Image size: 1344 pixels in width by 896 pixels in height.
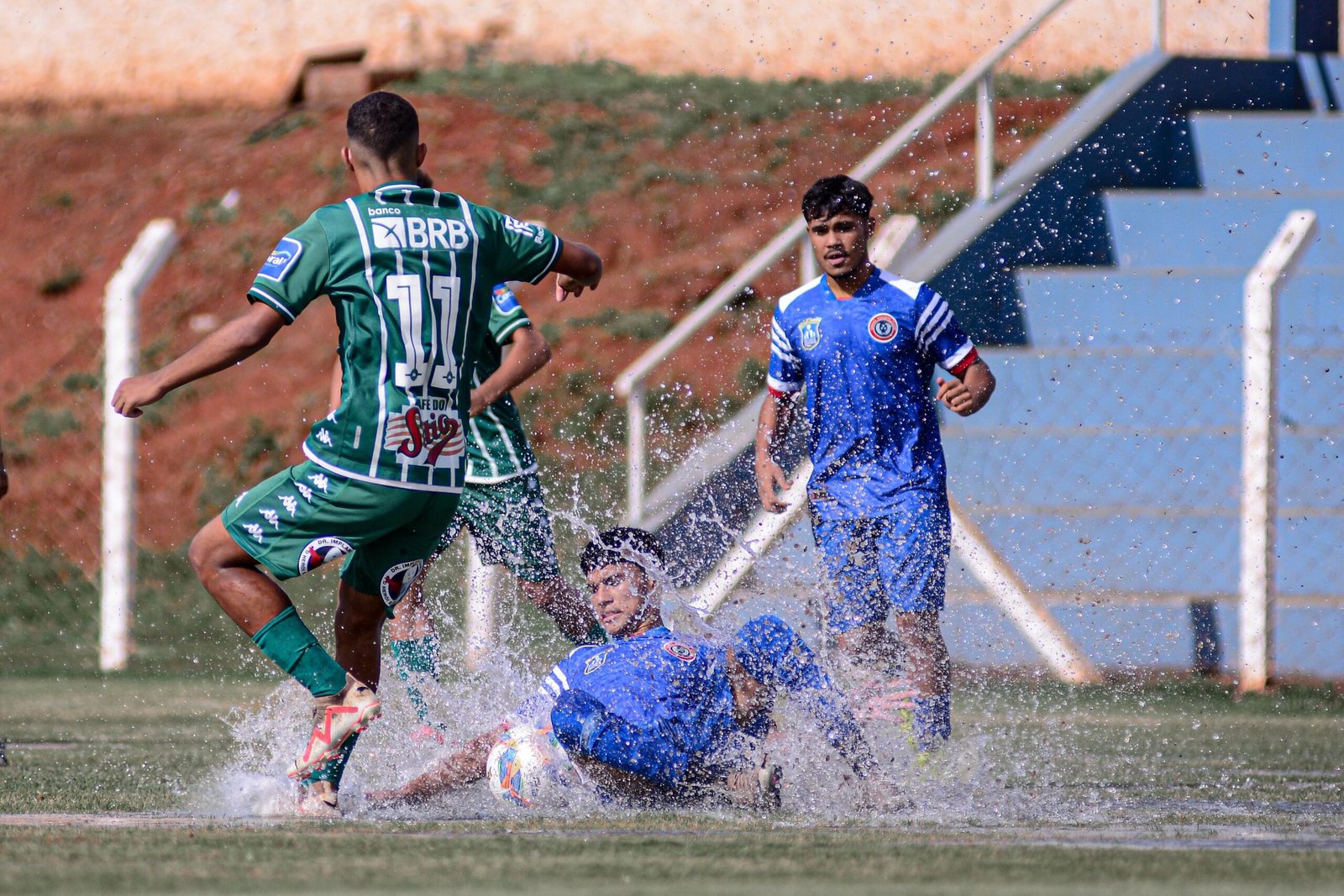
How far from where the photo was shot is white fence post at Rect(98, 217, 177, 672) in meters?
9.99

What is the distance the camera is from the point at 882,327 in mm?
6109

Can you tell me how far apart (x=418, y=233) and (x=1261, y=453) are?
5.47 meters

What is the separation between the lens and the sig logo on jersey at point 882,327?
20.0ft

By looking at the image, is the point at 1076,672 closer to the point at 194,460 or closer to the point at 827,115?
the point at 194,460

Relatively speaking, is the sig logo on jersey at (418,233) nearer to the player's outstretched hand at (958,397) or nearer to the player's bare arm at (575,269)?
the player's bare arm at (575,269)

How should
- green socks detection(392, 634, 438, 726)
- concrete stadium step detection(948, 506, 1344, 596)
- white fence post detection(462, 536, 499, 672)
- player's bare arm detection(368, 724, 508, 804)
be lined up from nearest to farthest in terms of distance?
player's bare arm detection(368, 724, 508, 804)
green socks detection(392, 634, 438, 726)
white fence post detection(462, 536, 499, 672)
concrete stadium step detection(948, 506, 1344, 596)

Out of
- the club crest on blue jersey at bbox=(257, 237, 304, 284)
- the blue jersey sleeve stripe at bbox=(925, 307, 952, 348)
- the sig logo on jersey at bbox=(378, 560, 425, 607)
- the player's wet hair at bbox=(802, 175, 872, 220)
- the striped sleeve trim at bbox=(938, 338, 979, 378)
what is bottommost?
the sig logo on jersey at bbox=(378, 560, 425, 607)

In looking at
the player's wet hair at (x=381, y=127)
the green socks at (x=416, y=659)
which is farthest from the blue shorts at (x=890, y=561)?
the player's wet hair at (x=381, y=127)

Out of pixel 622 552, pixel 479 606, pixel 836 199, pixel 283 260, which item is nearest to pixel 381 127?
pixel 283 260

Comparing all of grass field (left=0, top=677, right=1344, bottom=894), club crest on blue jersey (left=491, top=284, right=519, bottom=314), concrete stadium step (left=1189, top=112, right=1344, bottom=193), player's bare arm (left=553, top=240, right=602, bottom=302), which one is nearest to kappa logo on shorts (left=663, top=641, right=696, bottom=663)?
grass field (left=0, top=677, right=1344, bottom=894)

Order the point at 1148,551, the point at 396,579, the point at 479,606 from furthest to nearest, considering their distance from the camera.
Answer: the point at 1148,551 → the point at 479,606 → the point at 396,579

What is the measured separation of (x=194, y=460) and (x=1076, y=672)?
14274 mm

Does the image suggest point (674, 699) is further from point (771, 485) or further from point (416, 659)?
point (416, 659)

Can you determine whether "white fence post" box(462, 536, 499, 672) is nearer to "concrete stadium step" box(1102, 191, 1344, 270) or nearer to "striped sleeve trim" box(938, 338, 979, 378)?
"striped sleeve trim" box(938, 338, 979, 378)
